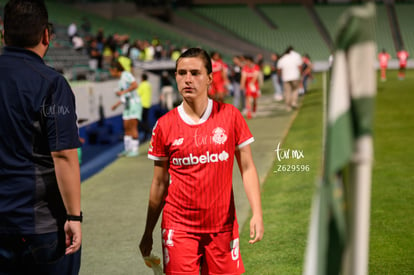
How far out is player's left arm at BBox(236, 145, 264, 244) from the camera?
4.10 meters

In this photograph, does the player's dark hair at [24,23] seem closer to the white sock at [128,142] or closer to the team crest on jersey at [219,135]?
the team crest on jersey at [219,135]

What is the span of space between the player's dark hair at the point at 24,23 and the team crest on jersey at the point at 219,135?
47.6 inches

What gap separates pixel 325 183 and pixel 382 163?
11082 millimetres

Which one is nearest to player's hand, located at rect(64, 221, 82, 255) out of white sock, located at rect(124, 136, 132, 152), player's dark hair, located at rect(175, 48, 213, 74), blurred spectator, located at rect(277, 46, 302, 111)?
player's dark hair, located at rect(175, 48, 213, 74)

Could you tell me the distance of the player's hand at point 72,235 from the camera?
131 inches

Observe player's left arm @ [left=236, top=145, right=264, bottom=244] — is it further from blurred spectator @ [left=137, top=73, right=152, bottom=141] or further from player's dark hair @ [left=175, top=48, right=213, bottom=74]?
blurred spectator @ [left=137, top=73, right=152, bottom=141]

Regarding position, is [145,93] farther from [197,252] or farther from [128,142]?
[197,252]

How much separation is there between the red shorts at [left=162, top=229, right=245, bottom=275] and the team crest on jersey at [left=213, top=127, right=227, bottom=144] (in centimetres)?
55

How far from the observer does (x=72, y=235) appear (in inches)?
133

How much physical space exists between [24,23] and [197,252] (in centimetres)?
168

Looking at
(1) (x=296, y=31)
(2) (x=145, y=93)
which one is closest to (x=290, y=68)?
(2) (x=145, y=93)

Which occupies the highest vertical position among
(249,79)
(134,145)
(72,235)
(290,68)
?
(290,68)

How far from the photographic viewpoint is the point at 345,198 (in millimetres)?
2166

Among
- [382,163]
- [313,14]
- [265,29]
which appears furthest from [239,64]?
[313,14]
